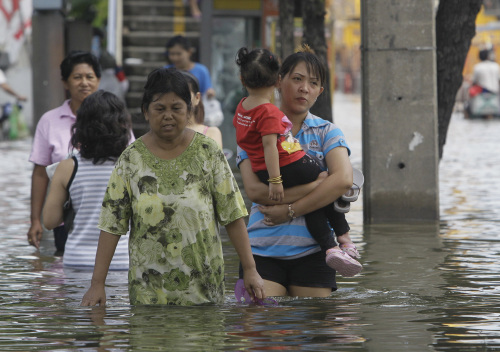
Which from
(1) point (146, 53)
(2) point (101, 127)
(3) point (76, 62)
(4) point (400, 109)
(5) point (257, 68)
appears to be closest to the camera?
(5) point (257, 68)

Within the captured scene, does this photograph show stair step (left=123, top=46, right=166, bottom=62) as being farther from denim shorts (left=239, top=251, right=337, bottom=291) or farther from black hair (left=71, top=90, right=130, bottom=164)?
denim shorts (left=239, top=251, right=337, bottom=291)

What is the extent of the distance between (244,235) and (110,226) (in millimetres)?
666

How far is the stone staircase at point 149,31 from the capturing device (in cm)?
2411

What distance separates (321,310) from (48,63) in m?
16.2

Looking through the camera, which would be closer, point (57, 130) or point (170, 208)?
point (170, 208)

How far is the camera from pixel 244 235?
6.19 metres

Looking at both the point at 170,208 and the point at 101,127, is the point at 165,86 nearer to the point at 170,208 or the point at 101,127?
the point at 170,208

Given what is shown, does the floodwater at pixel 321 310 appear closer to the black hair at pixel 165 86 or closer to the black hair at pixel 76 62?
the black hair at pixel 165 86

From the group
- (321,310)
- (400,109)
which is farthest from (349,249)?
(400,109)

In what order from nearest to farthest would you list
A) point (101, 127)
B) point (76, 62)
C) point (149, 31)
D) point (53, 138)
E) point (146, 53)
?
point (101, 127), point (53, 138), point (76, 62), point (146, 53), point (149, 31)

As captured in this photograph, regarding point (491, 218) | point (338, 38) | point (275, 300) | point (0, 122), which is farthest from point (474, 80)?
point (338, 38)

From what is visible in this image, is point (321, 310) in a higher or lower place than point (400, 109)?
lower

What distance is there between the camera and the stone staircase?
2411 cm

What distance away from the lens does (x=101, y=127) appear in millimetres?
8039
